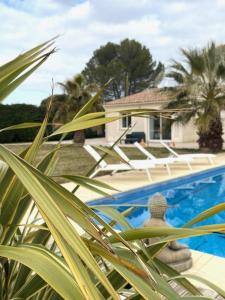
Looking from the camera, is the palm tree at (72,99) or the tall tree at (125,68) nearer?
the palm tree at (72,99)

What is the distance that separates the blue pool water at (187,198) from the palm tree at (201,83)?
4.82 metres

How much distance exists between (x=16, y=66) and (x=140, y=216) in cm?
846

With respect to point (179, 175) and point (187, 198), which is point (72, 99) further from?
point (187, 198)

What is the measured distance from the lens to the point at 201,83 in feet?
60.4

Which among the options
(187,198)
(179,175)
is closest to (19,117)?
(179,175)

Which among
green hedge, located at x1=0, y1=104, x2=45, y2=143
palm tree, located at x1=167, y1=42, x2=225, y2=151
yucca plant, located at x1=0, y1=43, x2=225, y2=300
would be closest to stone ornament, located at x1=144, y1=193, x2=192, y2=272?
yucca plant, located at x1=0, y1=43, x2=225, y2=300

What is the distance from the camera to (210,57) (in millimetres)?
18219

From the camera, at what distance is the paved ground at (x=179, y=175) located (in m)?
4.80

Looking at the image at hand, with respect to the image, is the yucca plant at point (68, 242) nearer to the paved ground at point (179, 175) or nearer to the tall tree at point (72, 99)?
the paved ground at point (179, 175)

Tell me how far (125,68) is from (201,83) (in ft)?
123

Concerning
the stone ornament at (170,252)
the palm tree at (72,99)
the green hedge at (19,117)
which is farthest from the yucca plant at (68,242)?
the green hedge at (19,117)

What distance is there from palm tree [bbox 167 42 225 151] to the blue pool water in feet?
15.8

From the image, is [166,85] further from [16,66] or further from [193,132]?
[16,66]

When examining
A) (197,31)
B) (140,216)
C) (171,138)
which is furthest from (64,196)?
(197,31)
